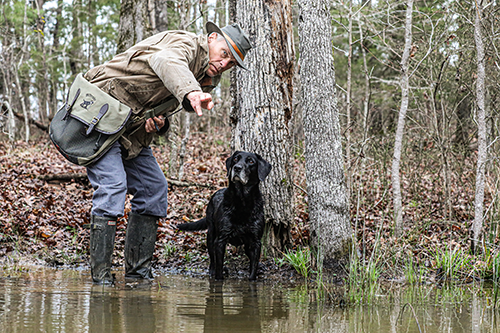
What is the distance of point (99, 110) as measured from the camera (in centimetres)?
371

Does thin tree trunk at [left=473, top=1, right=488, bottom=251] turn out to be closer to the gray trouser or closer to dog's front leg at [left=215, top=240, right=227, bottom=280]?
dog's front leg at [left=215, top=240, right=227, bottom=280]

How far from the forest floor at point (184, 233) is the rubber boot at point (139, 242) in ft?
2.01

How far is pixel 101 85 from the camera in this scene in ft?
12.7

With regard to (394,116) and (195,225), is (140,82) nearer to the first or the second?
(195,225)

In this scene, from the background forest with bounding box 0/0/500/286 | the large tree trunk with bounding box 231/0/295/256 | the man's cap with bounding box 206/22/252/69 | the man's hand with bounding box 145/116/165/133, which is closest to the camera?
the man's cap with bounding box 206/22/252/69

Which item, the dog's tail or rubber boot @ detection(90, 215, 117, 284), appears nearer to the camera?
rubber boot @ detection(90, 215, 117, 284)

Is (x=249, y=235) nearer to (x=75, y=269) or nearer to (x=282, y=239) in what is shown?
(x=282, y=239)

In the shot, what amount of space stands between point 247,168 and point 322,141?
0.83m

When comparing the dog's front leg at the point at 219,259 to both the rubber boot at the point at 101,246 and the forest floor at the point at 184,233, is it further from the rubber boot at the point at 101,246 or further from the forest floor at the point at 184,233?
the rubber boot at the point at 101,246

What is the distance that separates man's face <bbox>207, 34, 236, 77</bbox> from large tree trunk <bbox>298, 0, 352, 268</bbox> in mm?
1114

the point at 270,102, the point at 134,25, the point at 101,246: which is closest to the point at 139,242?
the point at 101,246

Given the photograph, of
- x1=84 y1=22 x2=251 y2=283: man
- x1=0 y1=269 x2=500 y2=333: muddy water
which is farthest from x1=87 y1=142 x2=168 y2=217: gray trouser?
x1=0 y1=269 x2=500 y2=333: muddy water

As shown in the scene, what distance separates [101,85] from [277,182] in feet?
7.31

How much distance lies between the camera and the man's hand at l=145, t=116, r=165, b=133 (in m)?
4.02
